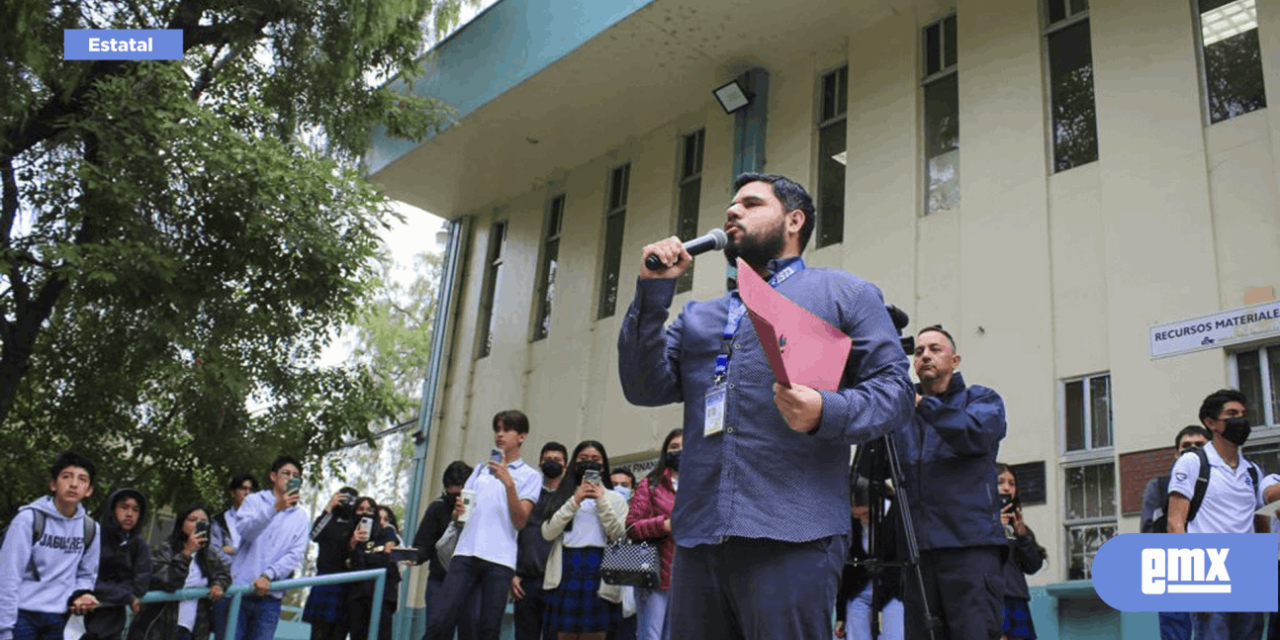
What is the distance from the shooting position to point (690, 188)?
15.2 metres

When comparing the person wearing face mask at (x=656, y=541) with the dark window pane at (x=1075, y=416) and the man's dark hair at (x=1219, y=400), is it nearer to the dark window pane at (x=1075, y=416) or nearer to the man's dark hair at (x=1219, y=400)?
the man's dark hair at (x=1219, y=400)

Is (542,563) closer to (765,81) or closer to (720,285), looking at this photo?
(720,285)

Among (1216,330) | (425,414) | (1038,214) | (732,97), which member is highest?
(732,97)

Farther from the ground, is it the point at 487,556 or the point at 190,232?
the point at 190,232

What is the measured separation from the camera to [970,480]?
488 centimetres

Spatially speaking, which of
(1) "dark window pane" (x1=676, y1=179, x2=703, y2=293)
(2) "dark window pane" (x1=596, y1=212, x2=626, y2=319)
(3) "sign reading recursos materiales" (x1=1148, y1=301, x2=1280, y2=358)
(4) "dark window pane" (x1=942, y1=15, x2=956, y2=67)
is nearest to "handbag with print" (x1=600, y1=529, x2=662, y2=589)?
(3) "sign reading recursos materiales" (x1=1148, y1=301, x2=1280, y2=358)

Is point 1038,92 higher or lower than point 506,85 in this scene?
lower

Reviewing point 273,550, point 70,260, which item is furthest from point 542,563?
point 70,260

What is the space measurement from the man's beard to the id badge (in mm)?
391

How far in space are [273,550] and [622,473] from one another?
268cm

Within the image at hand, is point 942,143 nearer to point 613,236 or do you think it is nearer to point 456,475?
point 613,236

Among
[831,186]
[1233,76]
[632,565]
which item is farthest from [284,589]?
[1233,76]

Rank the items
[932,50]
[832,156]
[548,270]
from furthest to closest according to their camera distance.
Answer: [548,270] < [832,156] < [932,50]

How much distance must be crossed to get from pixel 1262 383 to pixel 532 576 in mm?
5642
